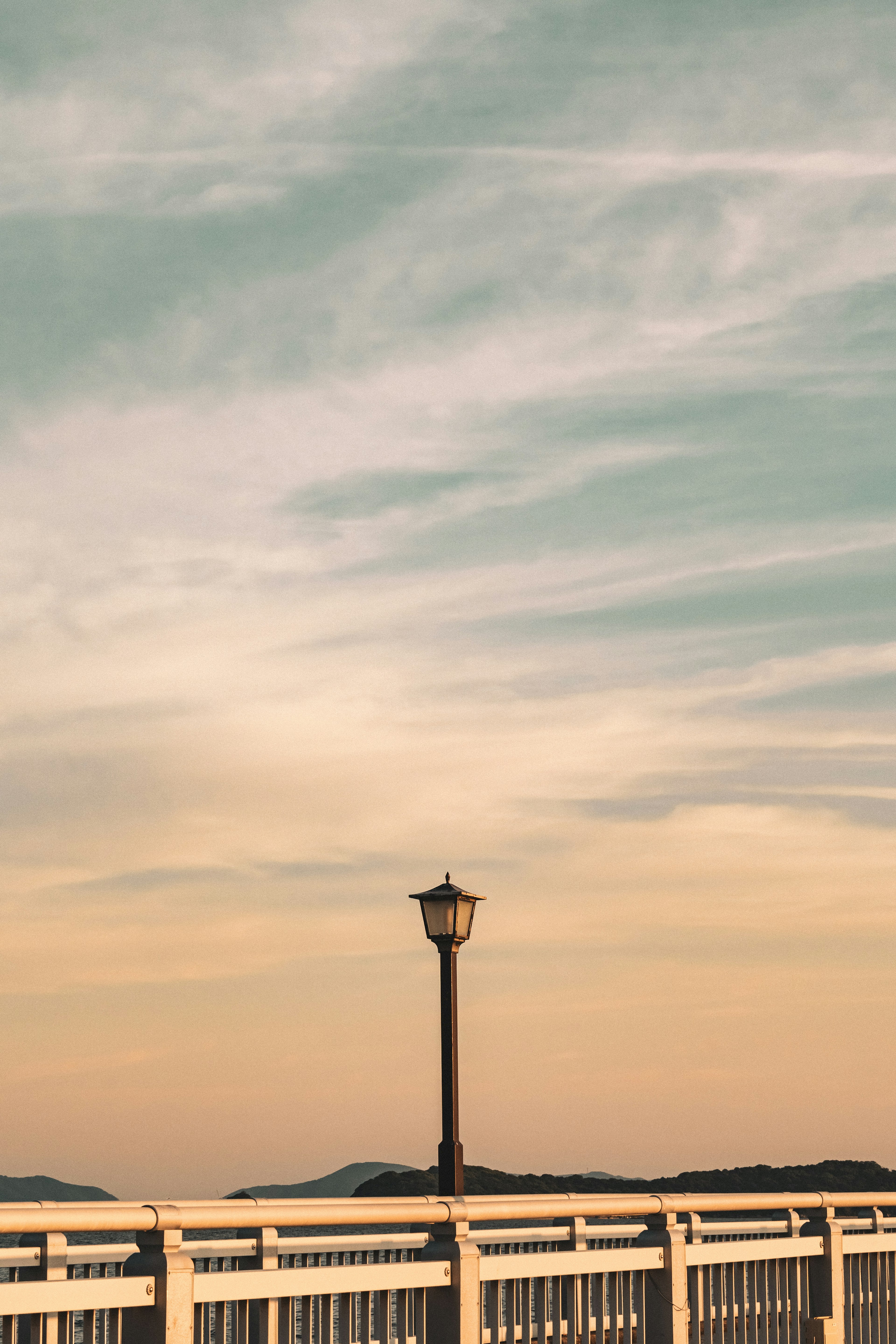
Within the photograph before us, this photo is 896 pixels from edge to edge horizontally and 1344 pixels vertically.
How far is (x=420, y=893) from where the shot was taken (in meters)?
16.3

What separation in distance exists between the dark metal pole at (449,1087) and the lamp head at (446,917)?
0.11 metres

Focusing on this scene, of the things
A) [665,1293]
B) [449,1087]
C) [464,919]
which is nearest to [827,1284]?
[665,1293]

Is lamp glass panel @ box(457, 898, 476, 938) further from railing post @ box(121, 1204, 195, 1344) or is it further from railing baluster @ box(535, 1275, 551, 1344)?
railing post @ box(121, 1204, 195, 1344)

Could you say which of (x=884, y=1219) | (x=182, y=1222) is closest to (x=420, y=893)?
(x=884, y=1219)

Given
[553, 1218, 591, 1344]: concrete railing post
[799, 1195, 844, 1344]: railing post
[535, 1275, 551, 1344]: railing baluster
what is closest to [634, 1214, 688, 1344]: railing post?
[553, 1218, 591, 1344]: concrete railing post

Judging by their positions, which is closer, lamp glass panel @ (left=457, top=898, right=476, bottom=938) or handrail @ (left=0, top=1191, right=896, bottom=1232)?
handrail @ (left=0, top=1191, right=896, bottom=1232)

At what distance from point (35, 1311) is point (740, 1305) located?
6457mm

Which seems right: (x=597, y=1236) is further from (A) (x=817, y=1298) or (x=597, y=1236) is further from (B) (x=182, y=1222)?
(B) (x=182, y=1222)

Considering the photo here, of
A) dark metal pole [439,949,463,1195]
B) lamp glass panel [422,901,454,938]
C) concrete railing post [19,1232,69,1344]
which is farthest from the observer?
lamp glass panel [422,901,454,938]

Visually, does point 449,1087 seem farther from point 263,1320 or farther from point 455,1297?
point 263,1320

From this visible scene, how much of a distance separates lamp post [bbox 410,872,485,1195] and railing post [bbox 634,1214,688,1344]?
Result: 5012 mm

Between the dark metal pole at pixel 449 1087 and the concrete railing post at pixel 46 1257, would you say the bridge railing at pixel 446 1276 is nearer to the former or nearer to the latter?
the concrete railing post at pixel 46 1257

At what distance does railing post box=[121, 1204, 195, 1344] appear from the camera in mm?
6594

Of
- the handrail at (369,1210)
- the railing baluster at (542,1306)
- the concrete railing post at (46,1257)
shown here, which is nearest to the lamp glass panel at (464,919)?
the handrail at (369,1210)
